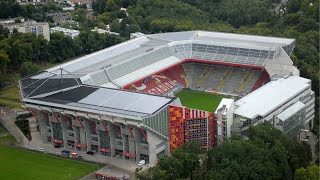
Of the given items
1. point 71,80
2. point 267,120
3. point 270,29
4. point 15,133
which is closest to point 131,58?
point 71,80

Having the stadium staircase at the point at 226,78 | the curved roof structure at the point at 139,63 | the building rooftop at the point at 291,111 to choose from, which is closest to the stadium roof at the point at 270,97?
the building rooftop at the point at 291,111

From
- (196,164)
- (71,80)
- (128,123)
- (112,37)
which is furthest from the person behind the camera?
(112,37)

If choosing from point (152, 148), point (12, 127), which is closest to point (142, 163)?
point (152, 148)

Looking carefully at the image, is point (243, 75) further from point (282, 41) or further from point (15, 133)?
point (15, 133)

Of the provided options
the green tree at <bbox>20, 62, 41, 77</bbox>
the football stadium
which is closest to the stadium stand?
the football stadium

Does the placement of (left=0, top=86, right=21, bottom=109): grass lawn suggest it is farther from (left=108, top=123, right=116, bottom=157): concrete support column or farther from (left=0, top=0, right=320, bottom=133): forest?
(left=108, top=123, right=116, bottom=157): concrete support column

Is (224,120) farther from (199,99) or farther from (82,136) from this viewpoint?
(199,99)

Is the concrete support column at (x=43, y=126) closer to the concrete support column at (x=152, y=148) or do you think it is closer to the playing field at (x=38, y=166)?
the playing field at (x=38, y=166)
